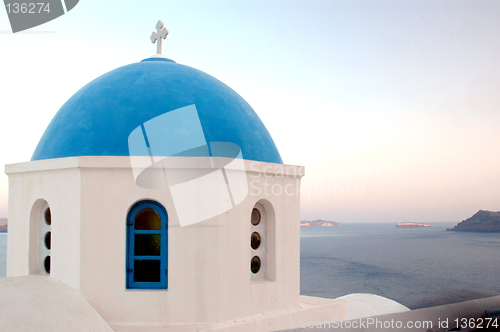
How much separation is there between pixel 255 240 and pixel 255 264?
1.25 feet

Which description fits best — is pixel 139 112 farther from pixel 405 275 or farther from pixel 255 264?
pixel 405 275

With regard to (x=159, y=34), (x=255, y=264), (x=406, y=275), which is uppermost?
(x=159, y=34)

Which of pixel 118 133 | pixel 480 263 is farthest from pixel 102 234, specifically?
pixel 480 263

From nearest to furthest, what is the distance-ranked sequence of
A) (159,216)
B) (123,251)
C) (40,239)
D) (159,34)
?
(123,251) → (159,216) → (40,239) → (159,34)

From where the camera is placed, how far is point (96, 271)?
541 centimetres

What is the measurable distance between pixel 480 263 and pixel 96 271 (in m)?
84.9

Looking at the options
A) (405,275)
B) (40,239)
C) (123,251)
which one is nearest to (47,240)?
(40,239)

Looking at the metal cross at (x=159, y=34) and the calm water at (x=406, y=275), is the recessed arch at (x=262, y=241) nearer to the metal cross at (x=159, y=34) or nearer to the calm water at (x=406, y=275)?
the metal cross at (x=159, y=34)

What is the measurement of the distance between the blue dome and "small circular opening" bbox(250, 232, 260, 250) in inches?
48.7

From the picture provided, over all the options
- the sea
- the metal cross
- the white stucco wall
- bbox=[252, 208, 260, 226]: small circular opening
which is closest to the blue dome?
the white stucco wall

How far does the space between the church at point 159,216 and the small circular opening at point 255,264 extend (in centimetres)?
2

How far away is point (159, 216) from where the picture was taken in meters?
5.96

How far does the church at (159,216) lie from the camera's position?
5.40 meters

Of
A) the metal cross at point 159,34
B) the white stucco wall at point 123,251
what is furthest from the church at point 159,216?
the metal cross at point 159,34
